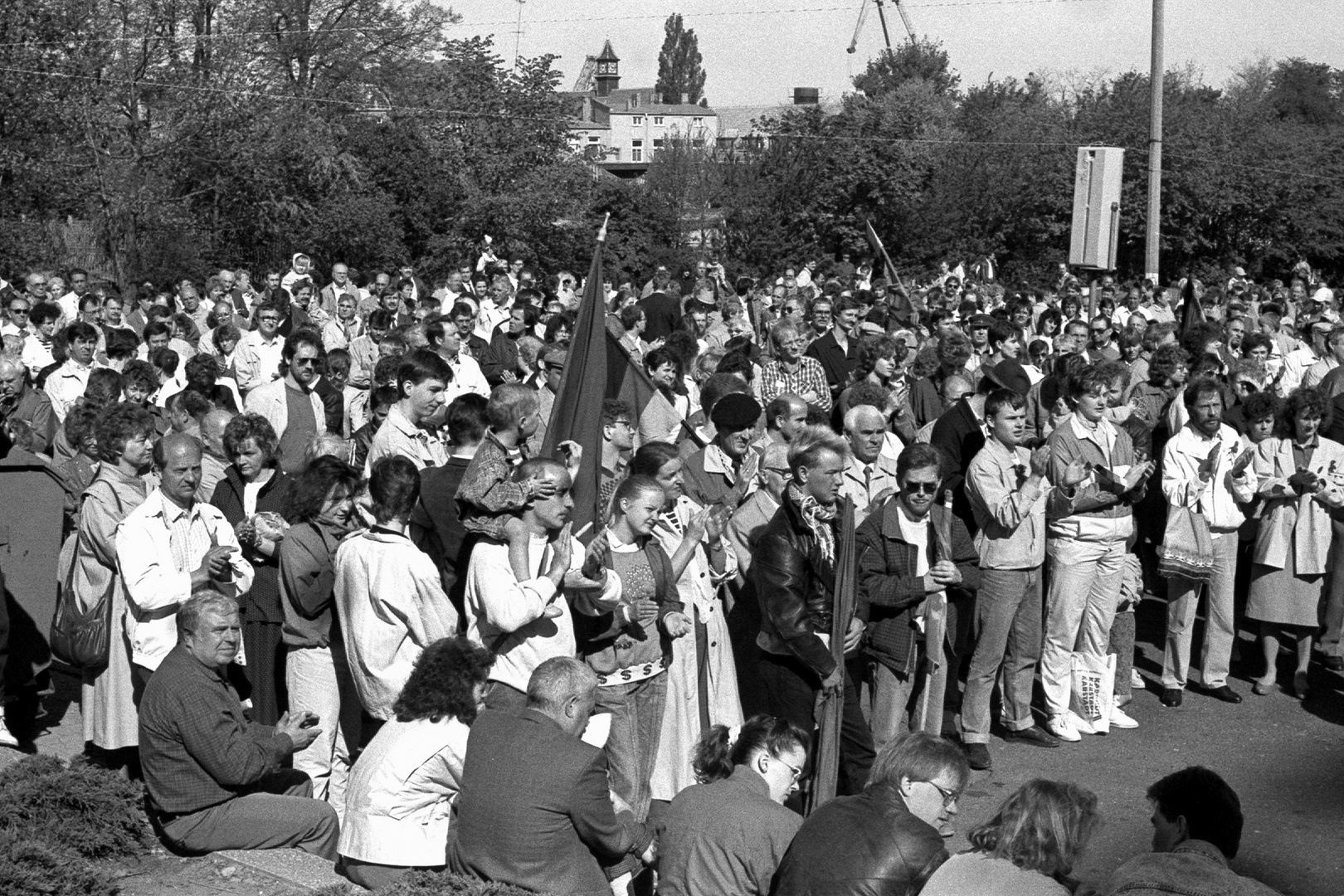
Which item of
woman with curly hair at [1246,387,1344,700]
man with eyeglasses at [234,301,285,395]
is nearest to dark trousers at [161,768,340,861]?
woman with curly hair at [1246,387,1344,700]

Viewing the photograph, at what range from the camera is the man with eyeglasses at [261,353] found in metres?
12.2

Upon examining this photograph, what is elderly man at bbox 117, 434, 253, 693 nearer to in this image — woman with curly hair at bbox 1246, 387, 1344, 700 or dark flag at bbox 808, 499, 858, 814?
dark flag at bbox 808, 499, 858, 814

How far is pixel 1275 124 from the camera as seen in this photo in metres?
47.8

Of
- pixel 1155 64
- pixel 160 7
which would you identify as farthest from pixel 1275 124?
pixel 160 7

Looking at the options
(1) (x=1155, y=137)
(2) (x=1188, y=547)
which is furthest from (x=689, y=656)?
(1) (x=1155, y=137)

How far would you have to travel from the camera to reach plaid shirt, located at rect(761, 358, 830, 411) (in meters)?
11.5

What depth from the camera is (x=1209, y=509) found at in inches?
376

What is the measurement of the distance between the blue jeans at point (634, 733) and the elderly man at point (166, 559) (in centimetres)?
163

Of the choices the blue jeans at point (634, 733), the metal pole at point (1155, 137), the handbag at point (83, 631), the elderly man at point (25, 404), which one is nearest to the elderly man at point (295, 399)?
the elderly man at point (25, 404)

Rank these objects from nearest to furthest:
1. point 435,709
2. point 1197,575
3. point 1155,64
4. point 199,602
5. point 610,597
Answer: point 435,709
point 199,602
point 610,597
point 1197,575
point 1155,64

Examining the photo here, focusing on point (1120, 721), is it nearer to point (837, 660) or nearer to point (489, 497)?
point (837, 660)

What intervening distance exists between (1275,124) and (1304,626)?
41.7 m

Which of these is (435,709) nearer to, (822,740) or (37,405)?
(822,740)

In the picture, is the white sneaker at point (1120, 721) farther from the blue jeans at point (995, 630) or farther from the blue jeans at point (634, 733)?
the blue jeans at point (634, 733)
